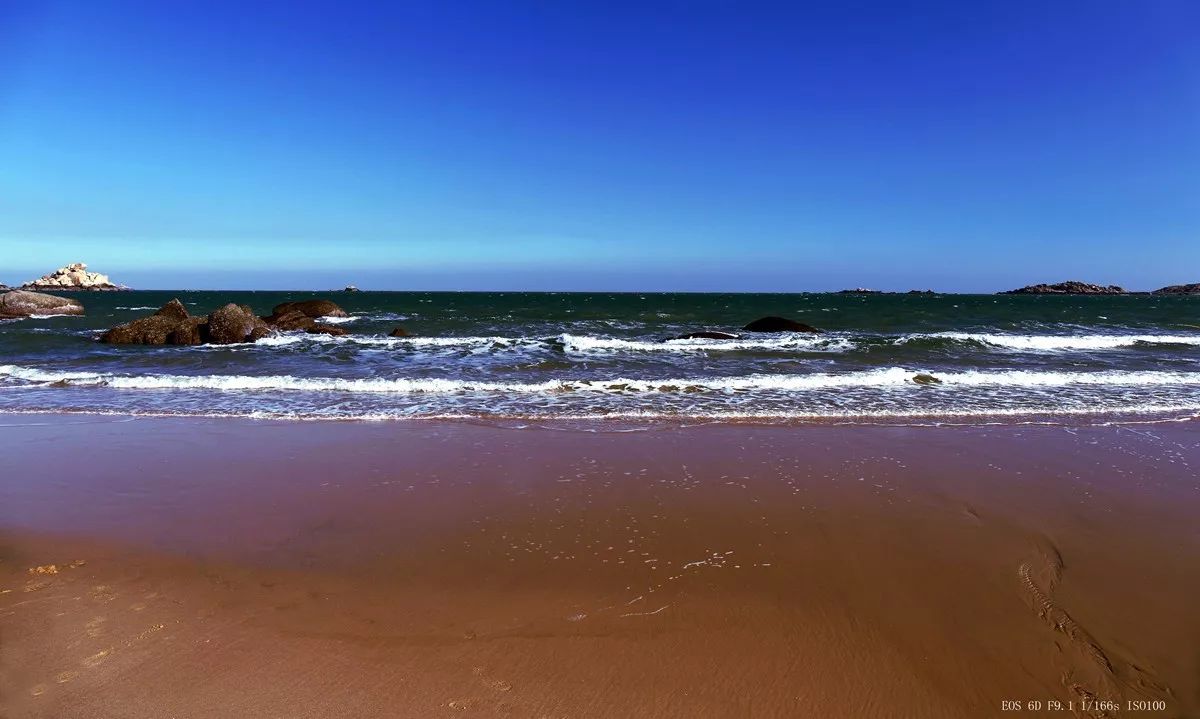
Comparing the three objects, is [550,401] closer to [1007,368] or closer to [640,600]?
[640,600]

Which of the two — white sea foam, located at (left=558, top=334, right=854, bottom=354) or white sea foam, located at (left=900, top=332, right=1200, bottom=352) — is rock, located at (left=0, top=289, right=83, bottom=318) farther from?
white sea foam, located at (left=900, top=332, right=1200, bottom=352)

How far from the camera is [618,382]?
13.5 m

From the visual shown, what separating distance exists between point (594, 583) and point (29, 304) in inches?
1799

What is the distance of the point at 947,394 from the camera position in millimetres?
12367

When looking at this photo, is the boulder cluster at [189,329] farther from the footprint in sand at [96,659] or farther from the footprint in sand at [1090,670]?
the footprint in sand at [1090,670]

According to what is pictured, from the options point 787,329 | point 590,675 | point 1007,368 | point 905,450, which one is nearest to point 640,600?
point 590,675

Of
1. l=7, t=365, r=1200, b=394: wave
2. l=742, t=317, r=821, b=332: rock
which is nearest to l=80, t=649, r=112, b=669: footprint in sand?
l=7, t=365, r=1200, b=394: wave

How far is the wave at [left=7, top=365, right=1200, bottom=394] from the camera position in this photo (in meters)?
12.8

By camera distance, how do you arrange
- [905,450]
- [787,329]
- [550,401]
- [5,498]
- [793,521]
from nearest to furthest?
[793,521] → [5,498] → [905,450] → [550,401] → [787,329]

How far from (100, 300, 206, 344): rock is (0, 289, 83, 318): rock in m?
→ 18.8

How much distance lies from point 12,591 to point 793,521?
5.84m

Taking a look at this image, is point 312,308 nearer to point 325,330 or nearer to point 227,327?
point 325,330

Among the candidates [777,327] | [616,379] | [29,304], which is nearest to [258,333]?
[616,379]

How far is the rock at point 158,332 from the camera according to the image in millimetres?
21688
